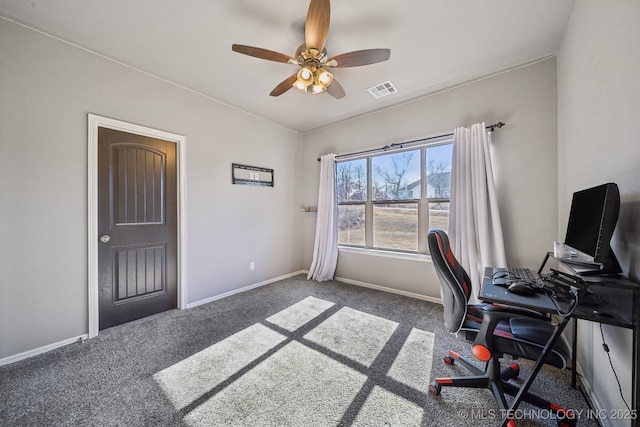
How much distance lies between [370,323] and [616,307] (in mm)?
1852

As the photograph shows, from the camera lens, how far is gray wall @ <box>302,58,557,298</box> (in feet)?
7.54

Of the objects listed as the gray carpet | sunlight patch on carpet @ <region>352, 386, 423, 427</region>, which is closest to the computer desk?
sunlight patch on carpet @ <region>352, 386, 423, 427</region>

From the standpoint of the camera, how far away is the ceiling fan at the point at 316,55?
61.6 inches

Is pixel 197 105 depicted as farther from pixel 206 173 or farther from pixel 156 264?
pixel 156 264

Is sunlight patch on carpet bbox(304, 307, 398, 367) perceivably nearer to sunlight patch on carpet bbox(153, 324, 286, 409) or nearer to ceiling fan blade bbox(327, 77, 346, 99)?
sunlight patch on carpet bbox(153, 324, 286, 409)

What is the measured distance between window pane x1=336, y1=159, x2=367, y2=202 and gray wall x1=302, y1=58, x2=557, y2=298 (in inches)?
32.2

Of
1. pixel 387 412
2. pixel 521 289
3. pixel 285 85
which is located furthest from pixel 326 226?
pixel 521 289

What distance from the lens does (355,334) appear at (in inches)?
89.0

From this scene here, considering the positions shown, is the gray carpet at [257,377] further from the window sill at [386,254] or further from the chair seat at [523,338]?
the window sill at [386,254]

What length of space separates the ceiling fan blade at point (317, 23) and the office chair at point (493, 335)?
1.69m

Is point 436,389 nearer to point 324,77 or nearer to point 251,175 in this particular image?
Answer: point 324,77

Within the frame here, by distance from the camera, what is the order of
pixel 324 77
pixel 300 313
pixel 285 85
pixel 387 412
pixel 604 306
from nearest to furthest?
pixel 604 306 < pixel 387 412 < pixel 324 77 < pixel 285 85 < pixel 300 313

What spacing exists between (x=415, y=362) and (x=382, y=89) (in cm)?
303

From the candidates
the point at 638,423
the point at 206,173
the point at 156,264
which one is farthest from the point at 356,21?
the point at 156,264
